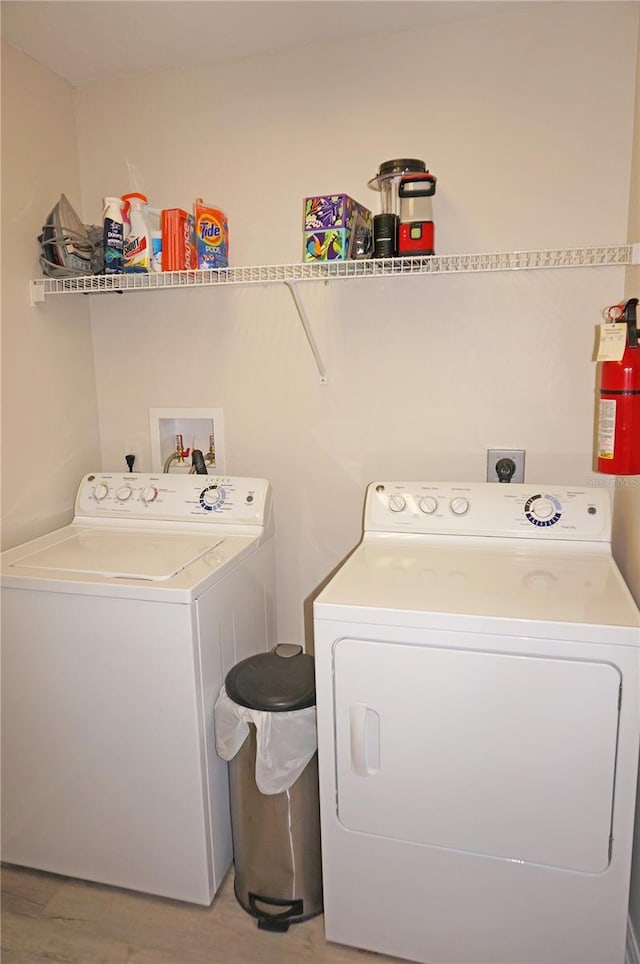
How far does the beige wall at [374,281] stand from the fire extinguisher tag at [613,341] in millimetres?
400

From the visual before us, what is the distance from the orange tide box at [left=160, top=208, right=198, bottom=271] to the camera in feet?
6.35

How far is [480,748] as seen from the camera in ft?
4.48

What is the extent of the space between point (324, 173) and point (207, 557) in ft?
4.19

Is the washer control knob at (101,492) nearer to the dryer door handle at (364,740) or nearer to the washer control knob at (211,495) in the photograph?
the washer control knob at (211,495)

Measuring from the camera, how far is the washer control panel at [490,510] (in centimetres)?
177

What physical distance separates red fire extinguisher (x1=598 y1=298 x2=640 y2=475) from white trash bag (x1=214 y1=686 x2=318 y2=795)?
0.96 meters

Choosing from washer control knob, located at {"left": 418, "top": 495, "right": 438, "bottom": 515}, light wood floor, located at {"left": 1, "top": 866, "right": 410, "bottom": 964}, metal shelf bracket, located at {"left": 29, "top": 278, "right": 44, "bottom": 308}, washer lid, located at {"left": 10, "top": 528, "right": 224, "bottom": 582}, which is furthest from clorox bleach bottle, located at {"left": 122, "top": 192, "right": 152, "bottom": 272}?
light wood floor, located at {"left": 1, "top": 866, "right": 410, "bottom": 964}

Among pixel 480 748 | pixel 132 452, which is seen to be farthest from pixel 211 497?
pixel 480 748

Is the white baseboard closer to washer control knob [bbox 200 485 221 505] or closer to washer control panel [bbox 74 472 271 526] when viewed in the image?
washer control panel [bbox 74 472 271 526]

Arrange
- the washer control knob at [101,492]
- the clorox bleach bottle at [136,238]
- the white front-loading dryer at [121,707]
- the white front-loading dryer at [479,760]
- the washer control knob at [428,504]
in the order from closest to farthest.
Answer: the white front-loading dryer at [479,760] < the white front-loading dryer at [121,707] < the washer control knob at [428,504] < the clorox bleach bottle at [136,238] < the washer control knob at [101,492]

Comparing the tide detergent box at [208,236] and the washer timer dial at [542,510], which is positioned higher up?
the tide detergent box at [208,236]

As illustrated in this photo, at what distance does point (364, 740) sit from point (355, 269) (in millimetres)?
1315

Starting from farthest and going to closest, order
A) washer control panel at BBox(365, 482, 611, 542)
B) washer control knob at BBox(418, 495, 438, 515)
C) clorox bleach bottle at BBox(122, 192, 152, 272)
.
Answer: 1. clorox bleach bottle at BBox(122, 192, 152, 272)
2. washer control knob at BBox(418, 495, 438, 515)
3. washer control panel at BBox(365, 482, 611, 542)

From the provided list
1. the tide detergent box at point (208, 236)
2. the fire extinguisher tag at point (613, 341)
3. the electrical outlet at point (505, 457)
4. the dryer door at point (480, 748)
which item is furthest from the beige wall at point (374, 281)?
the dryer door at point (480, 748)
